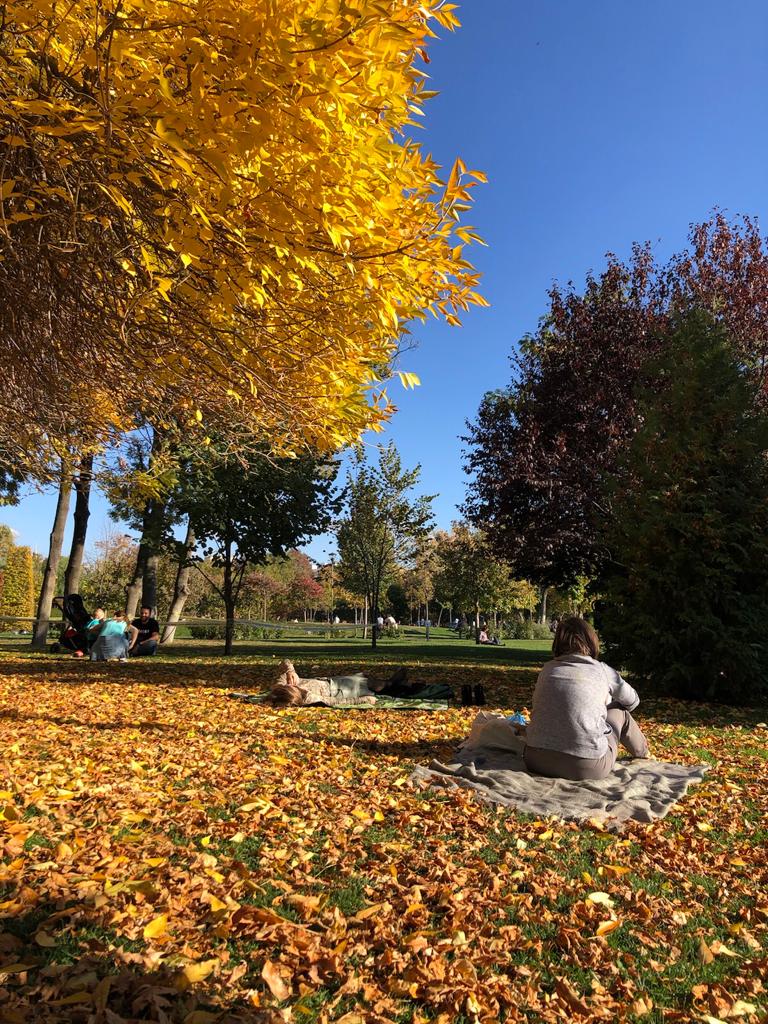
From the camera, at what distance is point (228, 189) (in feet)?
9.70

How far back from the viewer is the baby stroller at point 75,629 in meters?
14.3

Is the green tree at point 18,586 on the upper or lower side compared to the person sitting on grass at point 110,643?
upper

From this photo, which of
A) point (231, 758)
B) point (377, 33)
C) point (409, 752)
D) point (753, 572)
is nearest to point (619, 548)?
point (753, 572)

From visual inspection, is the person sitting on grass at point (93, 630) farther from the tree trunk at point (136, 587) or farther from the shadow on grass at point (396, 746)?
the shadow on grass at point (396, 746)

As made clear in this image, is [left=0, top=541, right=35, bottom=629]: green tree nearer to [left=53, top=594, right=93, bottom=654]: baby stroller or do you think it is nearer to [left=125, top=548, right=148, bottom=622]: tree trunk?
[left=125, top=548, right=148, bottom=622]: tree trunk

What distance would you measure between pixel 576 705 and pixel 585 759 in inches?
14.7

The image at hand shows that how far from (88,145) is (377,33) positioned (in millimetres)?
1508

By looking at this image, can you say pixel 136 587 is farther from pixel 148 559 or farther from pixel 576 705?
pixel 576 705

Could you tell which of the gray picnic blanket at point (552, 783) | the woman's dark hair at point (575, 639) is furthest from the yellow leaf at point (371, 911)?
the woman's dark hair at point (575, 639)

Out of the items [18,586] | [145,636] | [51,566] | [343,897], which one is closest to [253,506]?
[145,636]

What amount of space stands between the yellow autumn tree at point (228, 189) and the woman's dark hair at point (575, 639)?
2298mm

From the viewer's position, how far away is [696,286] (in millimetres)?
15961

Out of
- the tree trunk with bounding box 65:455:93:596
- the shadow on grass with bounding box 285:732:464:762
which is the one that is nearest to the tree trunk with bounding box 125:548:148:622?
the tree trunk with bounding box 65:455:93:596

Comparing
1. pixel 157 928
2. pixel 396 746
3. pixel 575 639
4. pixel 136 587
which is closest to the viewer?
pixel 157 928
